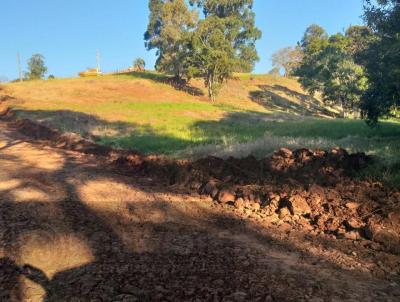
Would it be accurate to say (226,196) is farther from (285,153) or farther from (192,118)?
(192,118)

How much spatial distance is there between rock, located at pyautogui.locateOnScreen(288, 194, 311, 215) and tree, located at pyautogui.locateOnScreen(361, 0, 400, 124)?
7.71 metres

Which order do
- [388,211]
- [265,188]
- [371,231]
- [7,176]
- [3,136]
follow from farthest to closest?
[3,136], [7,176], [265,188], [388,211], [371,231]

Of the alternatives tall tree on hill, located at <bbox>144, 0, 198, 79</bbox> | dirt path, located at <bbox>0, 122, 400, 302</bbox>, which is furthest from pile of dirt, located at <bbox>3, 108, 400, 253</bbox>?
tall tree on hill, located at <bbox>144, 0, 198, 79</bbox>

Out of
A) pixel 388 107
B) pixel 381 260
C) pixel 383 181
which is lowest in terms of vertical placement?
pixel 381 260

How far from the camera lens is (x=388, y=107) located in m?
14.8

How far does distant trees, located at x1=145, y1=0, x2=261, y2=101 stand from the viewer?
45947mm

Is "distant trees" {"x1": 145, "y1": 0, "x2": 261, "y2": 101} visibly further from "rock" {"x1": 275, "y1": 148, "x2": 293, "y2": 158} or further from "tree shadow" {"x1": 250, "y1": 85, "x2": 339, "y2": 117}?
"rock" {"x1": 275, "y1": 148, "x2": 293, "y2": 158}

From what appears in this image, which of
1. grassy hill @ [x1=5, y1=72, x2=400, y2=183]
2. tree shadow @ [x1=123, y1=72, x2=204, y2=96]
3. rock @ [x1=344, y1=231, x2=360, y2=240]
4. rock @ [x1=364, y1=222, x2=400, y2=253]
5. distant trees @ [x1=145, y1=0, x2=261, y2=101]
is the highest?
distant trees @ [x1=145, y1=0, x2=261, y2=101]

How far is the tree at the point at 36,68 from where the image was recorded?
72250 mm

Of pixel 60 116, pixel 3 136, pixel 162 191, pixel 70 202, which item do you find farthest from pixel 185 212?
pixel 60 116

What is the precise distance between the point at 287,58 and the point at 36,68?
58.2 metres

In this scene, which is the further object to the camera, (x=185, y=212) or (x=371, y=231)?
(x=185, y=212)

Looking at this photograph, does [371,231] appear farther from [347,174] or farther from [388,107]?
[388,107]

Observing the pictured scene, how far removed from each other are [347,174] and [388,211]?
2.55 m
